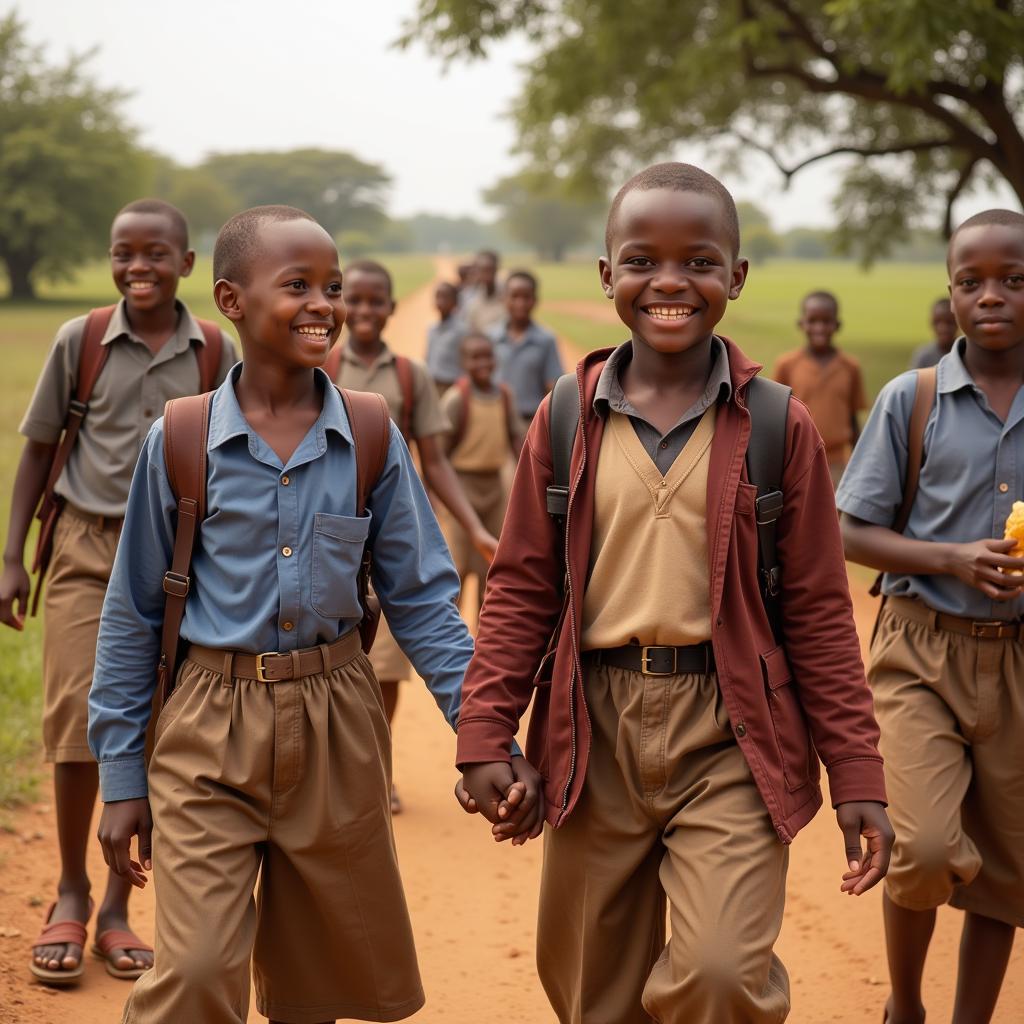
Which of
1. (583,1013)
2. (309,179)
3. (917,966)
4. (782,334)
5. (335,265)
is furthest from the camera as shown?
(309,179)

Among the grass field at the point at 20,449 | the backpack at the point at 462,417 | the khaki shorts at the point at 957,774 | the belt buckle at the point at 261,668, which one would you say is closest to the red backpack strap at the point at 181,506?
the belt buckle at the point at 261,668

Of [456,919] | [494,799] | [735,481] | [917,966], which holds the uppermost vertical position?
[735,481]

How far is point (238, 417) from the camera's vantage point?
3.25 metres

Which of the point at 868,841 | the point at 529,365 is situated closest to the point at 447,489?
the point at 868,841

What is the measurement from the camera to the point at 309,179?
13050 centimetres

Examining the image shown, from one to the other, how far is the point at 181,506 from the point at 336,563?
0.36 m

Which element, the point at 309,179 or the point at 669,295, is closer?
the point at 669,295

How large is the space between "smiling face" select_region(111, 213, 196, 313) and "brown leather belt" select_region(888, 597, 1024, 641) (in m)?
2.43

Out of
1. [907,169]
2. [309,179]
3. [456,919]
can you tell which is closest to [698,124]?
[907,169]

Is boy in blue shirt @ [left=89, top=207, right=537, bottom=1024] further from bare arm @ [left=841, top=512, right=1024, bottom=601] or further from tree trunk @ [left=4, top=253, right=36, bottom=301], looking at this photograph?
tree trunk @ [left=4, top=253, right=36, bottom=301]

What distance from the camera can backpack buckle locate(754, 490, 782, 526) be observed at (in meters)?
2.98

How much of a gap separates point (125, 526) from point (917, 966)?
2370 mm

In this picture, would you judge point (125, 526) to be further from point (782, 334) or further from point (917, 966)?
point (782, 334)

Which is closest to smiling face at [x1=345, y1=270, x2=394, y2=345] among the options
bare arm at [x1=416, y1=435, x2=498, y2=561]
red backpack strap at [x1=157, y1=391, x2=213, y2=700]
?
bare arm at [x1=416, y1=435, x2=498, y2=561]
